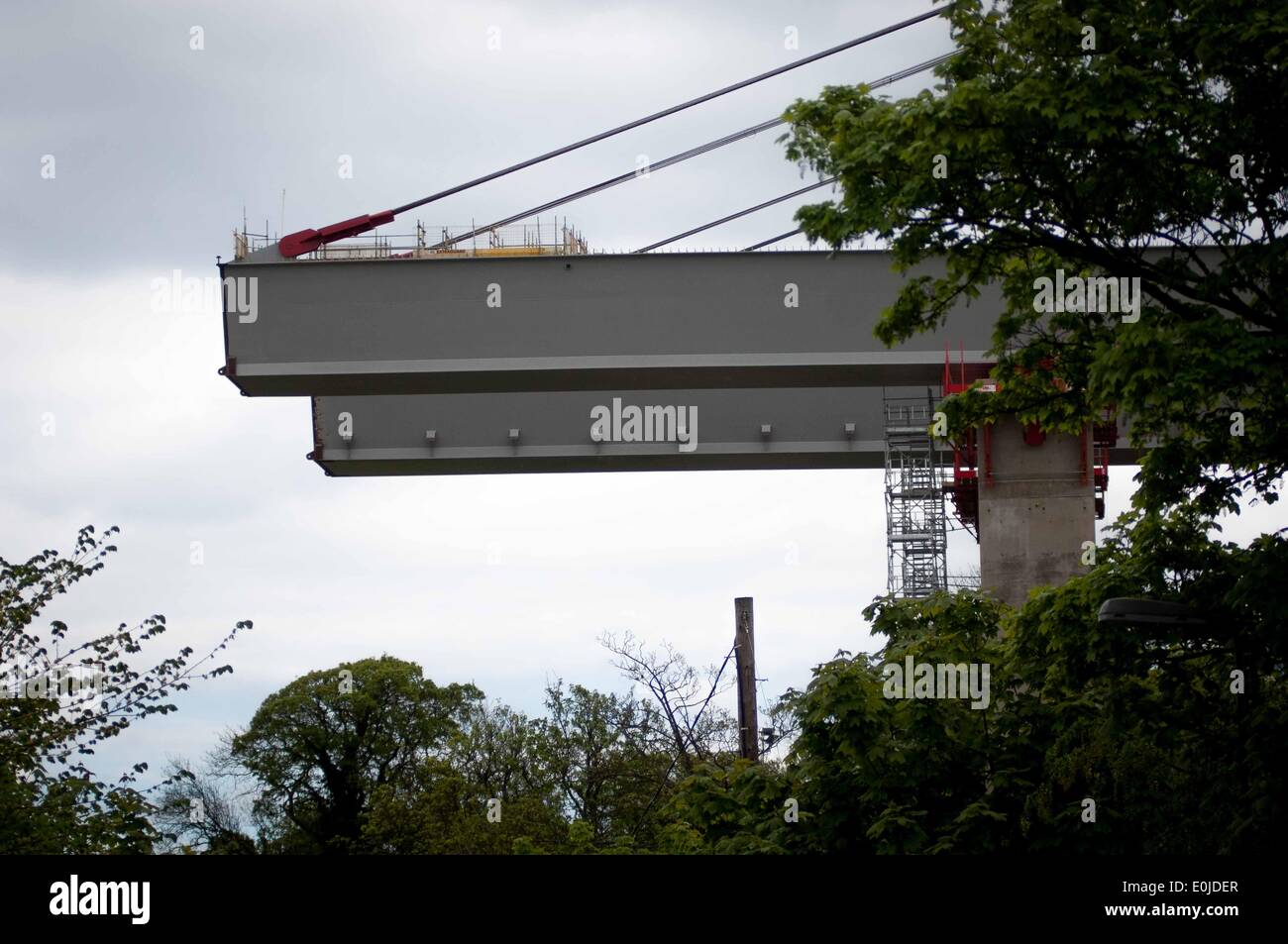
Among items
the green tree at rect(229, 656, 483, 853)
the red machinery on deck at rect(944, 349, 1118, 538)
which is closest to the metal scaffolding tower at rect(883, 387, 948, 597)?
the red machinery on deck at rect(944, 349, 1118, 538)

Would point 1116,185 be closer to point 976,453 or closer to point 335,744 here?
point 976,453

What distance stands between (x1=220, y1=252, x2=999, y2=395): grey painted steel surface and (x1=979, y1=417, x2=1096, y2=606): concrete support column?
7.68 ft

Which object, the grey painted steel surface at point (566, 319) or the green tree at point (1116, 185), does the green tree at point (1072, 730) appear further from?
the grey painted steel surface at point (566, 319)

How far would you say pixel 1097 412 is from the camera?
13.7 metres

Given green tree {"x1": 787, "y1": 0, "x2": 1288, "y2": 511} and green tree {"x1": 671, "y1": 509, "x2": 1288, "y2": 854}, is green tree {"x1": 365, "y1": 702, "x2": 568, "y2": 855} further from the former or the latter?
green tree {"x1": 787, "y1": 0, "x2": 1288, "y2": 511}

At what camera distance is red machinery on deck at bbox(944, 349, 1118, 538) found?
20703 mm

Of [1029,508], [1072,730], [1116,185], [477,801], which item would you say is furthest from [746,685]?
[477,801]

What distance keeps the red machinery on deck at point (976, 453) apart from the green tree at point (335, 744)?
24.1 meters

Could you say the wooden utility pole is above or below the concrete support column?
below

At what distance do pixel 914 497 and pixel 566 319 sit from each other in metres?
7.35

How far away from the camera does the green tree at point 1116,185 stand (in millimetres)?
11516
